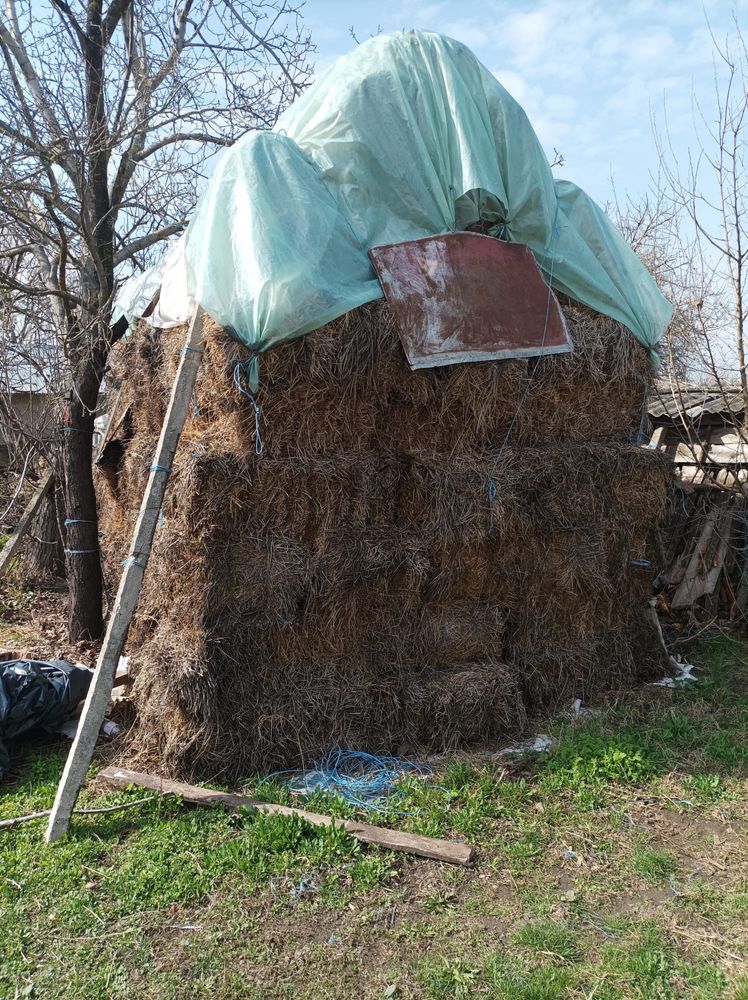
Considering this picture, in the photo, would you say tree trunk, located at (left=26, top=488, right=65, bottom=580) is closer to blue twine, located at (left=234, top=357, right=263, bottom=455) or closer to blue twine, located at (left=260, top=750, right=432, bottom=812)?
blue twine, located at (left=234, top=357, right=263, bottom=455)

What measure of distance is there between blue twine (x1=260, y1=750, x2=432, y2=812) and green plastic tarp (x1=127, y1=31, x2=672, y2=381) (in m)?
2.88

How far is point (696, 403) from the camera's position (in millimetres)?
9180

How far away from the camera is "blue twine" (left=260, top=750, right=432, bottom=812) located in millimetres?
4680

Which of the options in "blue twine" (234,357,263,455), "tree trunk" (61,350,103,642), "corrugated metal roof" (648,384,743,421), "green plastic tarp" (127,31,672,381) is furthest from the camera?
"corrugated metal roof" (648,384,743,421)

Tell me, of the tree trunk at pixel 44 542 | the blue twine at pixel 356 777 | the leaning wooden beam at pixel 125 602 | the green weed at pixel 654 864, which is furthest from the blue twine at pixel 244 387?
the tree trunk at pixel 44 542

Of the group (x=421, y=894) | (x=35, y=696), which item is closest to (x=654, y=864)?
(x=421, y=894)

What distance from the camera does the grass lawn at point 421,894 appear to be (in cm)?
320

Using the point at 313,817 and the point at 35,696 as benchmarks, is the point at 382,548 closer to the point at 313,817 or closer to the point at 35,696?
the point at 313,817

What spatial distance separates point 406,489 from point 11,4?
679 centimetres

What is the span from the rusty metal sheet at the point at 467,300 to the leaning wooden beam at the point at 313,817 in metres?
3.08

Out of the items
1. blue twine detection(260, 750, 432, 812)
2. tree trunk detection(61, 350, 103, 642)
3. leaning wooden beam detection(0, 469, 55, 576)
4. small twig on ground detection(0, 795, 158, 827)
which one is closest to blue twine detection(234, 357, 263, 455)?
blue twine detection(260, 750, 432, 812)

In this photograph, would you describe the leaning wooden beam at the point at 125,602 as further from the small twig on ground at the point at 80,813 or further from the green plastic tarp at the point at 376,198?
the green plastic tarp at the point at 376,198

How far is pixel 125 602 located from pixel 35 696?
4.23 ft

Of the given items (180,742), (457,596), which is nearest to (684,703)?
(457,596)
